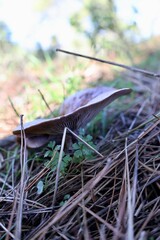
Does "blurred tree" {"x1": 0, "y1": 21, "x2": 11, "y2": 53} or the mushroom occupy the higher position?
"blurred tree" {"x1": 0, "y1": 21, "x2": 11, "y2": 53}

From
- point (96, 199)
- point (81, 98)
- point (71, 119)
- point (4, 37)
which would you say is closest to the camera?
point (96, 199)

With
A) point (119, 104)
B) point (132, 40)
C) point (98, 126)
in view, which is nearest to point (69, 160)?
point (98, 126)

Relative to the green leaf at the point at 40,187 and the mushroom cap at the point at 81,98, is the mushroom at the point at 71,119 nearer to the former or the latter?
the mushroom cap at the point at 81,98

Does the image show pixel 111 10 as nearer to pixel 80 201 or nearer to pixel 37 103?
pixel 37 103

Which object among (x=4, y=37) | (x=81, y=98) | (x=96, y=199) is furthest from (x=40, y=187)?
(x=4, y=37)

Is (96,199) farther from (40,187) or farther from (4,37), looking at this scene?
(4,37)

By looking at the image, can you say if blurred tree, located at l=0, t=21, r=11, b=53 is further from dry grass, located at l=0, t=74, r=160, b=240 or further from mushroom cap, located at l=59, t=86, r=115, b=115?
dry grass, located at l=0, t=74, r=160, b=240

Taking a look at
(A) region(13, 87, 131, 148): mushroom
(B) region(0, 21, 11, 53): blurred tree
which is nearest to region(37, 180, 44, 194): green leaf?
(A) region(13, 87, 131, 148): mushroom
